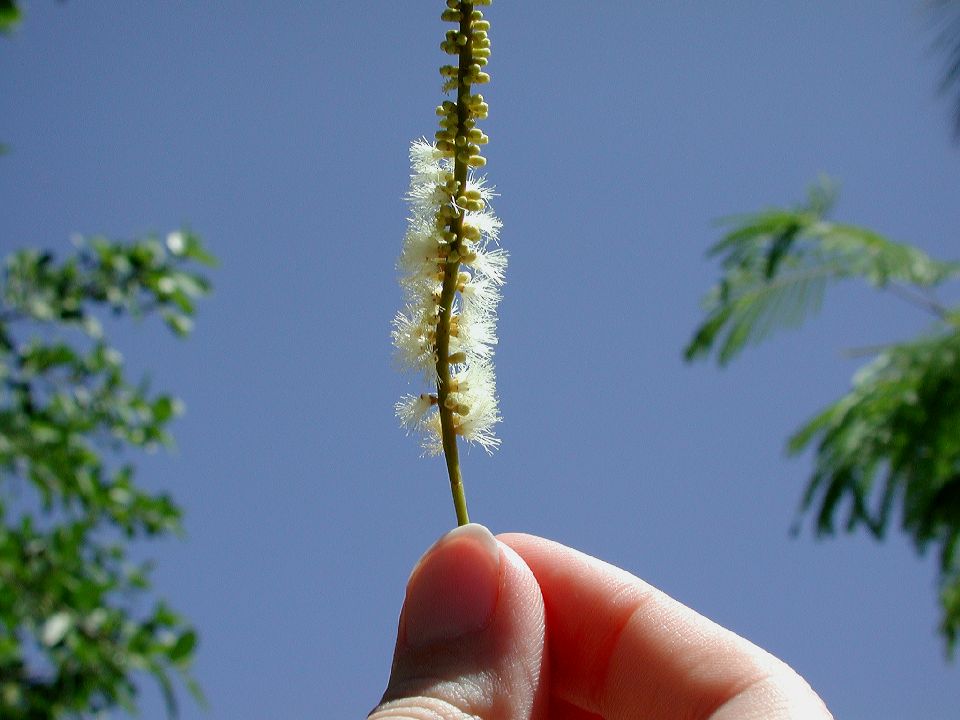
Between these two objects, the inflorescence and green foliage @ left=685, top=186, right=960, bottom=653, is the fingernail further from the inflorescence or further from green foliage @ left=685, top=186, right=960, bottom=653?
green foliage @ left=685, top=186, right=960, bottom=653

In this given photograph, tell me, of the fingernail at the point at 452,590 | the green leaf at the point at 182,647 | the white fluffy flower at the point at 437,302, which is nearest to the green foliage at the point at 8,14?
the white fluffy flower at the point at 437,302

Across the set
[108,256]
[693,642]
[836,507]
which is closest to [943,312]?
[836,507]

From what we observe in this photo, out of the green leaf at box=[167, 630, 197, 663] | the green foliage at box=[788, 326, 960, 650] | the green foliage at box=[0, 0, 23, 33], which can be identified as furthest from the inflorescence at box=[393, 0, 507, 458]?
the green foliage at box=[788, 326, 960, 650]

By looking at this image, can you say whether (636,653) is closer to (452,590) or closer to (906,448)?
(452,590)

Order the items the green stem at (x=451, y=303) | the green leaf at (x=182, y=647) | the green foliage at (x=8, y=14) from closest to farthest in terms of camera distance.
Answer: the green stem at (x=451, y=303)
the green foliage at (x=8, y=14)
the green leaf at (x=182, y=647)

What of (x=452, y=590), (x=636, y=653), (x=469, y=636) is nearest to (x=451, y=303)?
(x=452, y=590)

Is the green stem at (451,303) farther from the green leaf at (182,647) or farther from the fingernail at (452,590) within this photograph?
the green leaf at (182,647)

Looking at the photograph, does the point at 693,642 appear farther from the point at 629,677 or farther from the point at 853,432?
the point at 853,432
